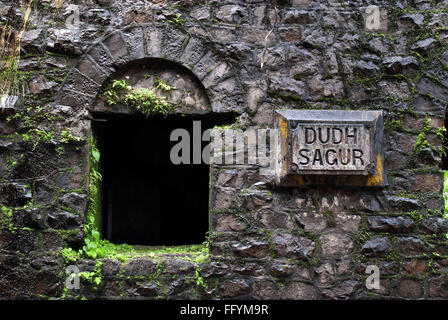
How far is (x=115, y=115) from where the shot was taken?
359cm

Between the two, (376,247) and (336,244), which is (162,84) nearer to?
(336,244)

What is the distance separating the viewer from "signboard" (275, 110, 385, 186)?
11.0 ft

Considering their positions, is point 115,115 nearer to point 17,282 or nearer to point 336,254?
point 17,282

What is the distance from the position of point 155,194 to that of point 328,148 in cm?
415

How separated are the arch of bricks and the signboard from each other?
52 cm

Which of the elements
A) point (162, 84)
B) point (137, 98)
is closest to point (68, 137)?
point (137, 98)

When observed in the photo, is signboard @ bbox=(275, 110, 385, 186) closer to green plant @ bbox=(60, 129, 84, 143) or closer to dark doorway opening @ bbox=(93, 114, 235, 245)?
green plant @ bbox=(60, 129, 84, 143)

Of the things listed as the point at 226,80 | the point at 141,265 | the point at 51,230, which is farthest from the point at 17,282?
the point at 226,80

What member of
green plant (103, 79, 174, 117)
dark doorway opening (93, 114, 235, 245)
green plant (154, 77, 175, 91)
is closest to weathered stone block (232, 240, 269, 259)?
green plant (103, 79, 174, 117)

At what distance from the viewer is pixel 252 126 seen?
3482 millimetres

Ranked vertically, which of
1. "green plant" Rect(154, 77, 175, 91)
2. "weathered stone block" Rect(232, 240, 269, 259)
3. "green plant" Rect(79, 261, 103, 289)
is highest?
"green plant" Rect(154, 77, 175, 91)

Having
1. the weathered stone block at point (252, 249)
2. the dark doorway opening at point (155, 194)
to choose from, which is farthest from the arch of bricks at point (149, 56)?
the dark doorway opening at point (155, 194)

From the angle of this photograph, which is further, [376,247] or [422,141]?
[422,141]

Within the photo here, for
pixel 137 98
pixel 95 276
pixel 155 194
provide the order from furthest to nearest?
1. pixel 155 194
2. pixel 137 98
3. pixel 95 276
